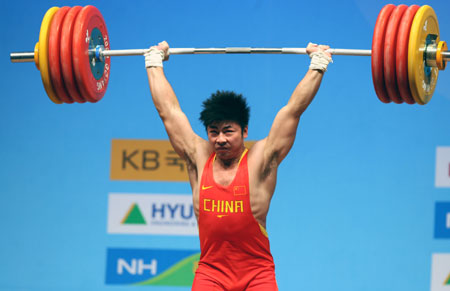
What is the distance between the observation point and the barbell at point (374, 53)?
3613 millimetres

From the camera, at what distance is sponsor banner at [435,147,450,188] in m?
5.02

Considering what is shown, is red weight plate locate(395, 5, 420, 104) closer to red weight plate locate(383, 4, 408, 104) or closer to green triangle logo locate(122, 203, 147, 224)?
red weight plate locate(383, 4, 408, 104)

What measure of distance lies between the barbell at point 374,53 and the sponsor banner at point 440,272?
61.5 inches

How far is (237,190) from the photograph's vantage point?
339 cm

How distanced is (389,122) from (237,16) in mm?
1265

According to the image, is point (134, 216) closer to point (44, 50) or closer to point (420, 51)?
point (44, 50)

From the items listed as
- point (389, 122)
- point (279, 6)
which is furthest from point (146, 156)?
point (389, 122)

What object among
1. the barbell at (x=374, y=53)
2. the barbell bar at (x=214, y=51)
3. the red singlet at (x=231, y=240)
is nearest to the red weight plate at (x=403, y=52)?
the barbell at (x=374, y=53)

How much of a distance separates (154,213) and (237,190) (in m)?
1.81

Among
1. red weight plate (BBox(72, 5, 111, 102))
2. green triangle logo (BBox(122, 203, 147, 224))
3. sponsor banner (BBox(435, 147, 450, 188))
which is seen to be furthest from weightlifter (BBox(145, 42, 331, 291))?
sponsor banner (BBox(435, 147, 450, 188))

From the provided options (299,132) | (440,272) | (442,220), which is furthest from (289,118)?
(440,272)

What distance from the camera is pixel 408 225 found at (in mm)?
5055

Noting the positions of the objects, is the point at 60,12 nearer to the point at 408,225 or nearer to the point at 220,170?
the point at 220,170

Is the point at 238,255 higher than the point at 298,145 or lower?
lower
